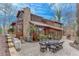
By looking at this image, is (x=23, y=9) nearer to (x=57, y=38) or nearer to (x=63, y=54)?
(x=57, y=38)

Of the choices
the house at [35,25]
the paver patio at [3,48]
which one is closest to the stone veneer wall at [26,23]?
the house at [35,25]

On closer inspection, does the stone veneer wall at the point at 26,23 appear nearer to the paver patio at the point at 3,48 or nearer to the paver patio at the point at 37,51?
the paver patio at the point at 37,51

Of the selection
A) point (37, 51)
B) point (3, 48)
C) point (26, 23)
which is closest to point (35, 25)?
point (26, 23)

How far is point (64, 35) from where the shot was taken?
56.2 inches

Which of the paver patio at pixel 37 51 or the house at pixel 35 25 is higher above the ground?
the house at pixel 35 25

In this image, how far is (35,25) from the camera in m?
1.43

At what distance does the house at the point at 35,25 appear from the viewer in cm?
142

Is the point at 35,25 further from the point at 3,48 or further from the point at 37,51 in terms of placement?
the point at 3,48

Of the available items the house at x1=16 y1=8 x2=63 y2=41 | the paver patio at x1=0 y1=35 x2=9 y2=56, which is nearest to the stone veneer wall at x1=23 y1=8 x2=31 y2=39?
the house at x1=16 y1=8 x2=63 y2=41

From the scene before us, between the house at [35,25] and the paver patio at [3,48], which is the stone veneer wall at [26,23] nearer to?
the house at [35,25]

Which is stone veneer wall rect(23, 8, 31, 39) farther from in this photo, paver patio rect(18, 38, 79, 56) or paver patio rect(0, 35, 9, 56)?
paver patio rect(0, 35, 9, 56)

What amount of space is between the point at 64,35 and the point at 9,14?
1.87 ft

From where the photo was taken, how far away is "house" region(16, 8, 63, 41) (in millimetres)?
1422

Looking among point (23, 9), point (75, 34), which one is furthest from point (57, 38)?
point (23, 9)
